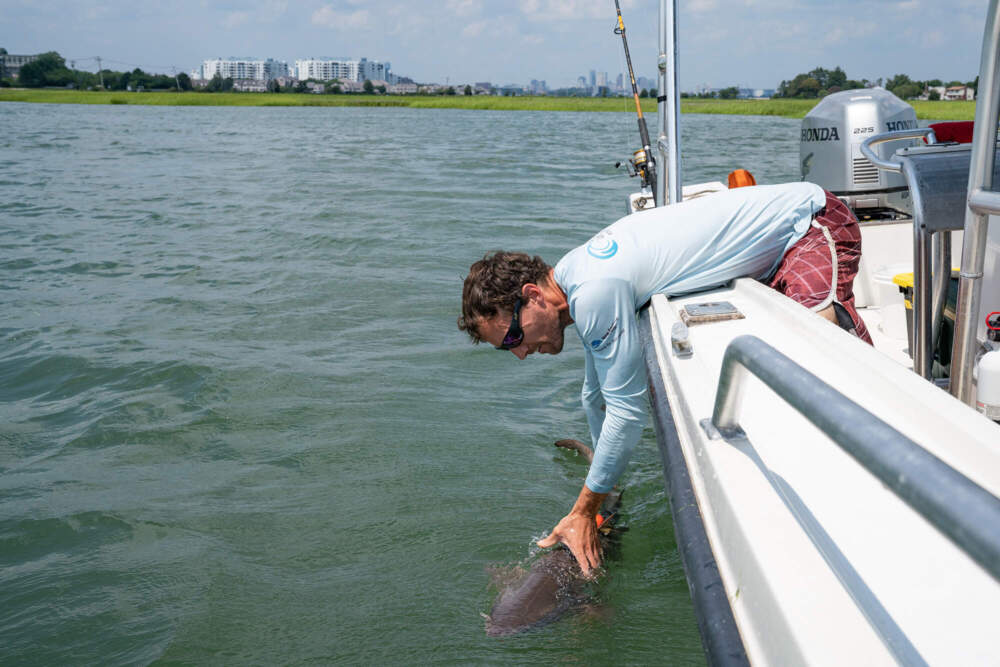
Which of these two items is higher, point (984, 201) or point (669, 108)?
point (669, 108)

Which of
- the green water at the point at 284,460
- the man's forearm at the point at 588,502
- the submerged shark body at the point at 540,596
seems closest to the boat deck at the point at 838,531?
the man's forearm at the point at 588,502

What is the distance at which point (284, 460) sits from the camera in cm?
411

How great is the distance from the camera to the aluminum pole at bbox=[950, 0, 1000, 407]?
160 centimetres

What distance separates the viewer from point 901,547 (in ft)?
3.90

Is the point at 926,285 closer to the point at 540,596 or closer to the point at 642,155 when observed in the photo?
the point at 540,596

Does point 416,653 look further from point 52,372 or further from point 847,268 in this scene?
point 52,372

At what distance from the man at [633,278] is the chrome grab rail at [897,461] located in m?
0.99

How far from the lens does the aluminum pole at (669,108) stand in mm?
3797

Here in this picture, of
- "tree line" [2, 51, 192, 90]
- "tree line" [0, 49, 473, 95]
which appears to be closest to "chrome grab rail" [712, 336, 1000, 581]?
"tree line" [0, 49, 473, 95]

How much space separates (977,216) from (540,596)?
1707 mm

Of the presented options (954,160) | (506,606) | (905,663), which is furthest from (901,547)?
(506,606)

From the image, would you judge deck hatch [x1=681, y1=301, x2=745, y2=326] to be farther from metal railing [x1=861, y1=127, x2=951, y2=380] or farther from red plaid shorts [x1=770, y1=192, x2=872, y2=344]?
metal railing [x1=861, y1=127, x2=951, y2=380]

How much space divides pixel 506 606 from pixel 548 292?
1114mm

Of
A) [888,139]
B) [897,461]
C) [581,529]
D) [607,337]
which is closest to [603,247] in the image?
[607,337]
